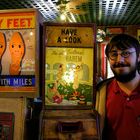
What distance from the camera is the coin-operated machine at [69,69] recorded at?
2441mm

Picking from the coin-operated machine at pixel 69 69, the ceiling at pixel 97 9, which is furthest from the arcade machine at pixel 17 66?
the ceiling at pixel 97 9

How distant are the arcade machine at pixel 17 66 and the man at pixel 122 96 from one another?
61cm

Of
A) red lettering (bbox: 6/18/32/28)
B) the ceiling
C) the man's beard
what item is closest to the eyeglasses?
the man's beard

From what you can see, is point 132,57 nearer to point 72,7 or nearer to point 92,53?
point 92,53

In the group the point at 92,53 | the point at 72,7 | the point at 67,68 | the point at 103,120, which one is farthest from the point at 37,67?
the point at 72,7

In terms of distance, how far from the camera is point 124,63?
2.27m

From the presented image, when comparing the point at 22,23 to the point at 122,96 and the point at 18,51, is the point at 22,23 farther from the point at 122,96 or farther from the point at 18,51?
the point at 122,96

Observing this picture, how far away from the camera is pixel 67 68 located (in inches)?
97.7

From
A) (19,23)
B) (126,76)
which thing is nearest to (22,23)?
(19,23)

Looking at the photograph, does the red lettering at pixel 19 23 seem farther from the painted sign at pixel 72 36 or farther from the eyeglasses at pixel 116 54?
the eyeglasses at pixel 116 54

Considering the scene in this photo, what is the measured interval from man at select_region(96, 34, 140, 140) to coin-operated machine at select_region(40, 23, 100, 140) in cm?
12

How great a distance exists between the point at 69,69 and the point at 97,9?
2.73m

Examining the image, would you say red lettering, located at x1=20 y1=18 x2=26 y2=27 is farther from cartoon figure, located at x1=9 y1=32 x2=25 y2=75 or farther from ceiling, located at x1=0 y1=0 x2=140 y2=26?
ceiling, located at x1=0 y1=0 x2=140 y2=26

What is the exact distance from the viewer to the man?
7.48 ft
